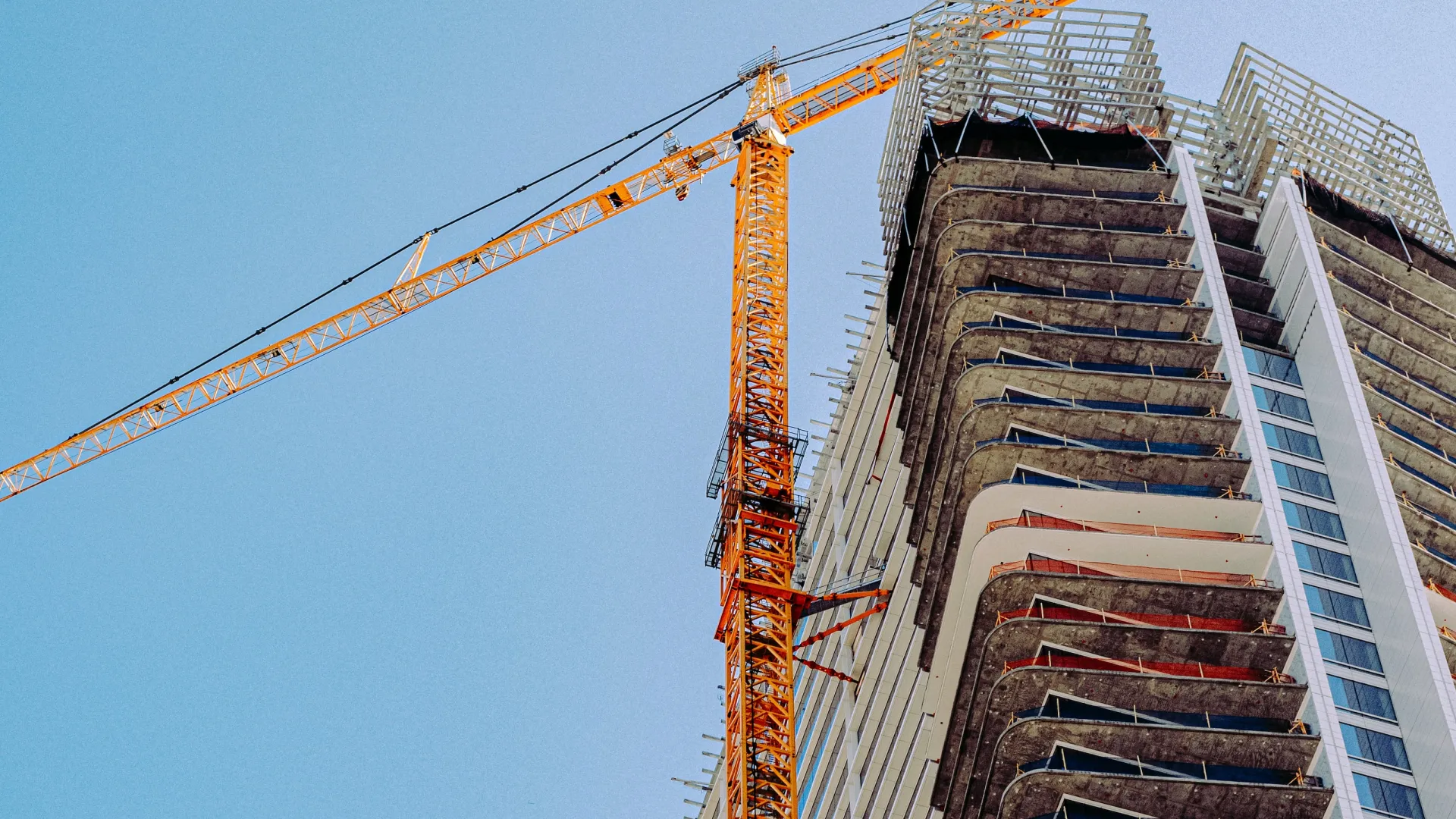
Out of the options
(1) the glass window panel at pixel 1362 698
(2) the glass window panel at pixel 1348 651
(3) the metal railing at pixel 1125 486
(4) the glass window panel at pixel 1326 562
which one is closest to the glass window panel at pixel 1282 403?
(3) the metal railing at pixel 1125 486

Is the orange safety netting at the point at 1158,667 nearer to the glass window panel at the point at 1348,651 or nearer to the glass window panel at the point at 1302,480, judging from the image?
the glass window panel at the point at 1348,651

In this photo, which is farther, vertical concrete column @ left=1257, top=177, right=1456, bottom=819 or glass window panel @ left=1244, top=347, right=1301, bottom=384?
glass window panel @ left=1244, top=347, right=1301, bottom=384

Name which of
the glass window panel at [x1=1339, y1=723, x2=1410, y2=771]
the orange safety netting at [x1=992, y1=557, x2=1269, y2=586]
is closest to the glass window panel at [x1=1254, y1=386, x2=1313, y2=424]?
the orange safety netting at [x1=992, y1=557, x2=1269, y2=586]

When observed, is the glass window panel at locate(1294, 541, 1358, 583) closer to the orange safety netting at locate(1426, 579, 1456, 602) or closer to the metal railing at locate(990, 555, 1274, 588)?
the metal railing at locate(990, 555, 1274, 588)

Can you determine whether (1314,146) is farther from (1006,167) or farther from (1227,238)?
(1006,167)

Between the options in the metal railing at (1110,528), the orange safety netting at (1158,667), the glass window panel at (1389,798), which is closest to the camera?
the glass window panel at (1389,798)

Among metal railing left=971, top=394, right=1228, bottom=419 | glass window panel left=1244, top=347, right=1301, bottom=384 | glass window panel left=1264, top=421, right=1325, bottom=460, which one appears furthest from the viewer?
glass window panel left=1244, top=347, right=1301, bottom=384

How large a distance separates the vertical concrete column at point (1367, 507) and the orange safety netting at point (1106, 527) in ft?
18.7

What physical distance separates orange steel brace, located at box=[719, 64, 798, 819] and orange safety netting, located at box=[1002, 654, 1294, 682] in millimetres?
14293

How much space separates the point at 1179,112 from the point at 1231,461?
103 ft

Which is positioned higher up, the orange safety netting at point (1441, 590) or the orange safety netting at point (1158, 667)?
the orange safety netting at point (1441, 590)

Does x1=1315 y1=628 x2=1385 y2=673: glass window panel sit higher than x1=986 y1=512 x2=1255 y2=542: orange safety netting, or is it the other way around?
x1=986 y1=512 x2=1255 y2=542: orange safety netting

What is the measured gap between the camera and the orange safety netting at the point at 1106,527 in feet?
297

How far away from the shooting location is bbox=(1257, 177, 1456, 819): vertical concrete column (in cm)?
8288
